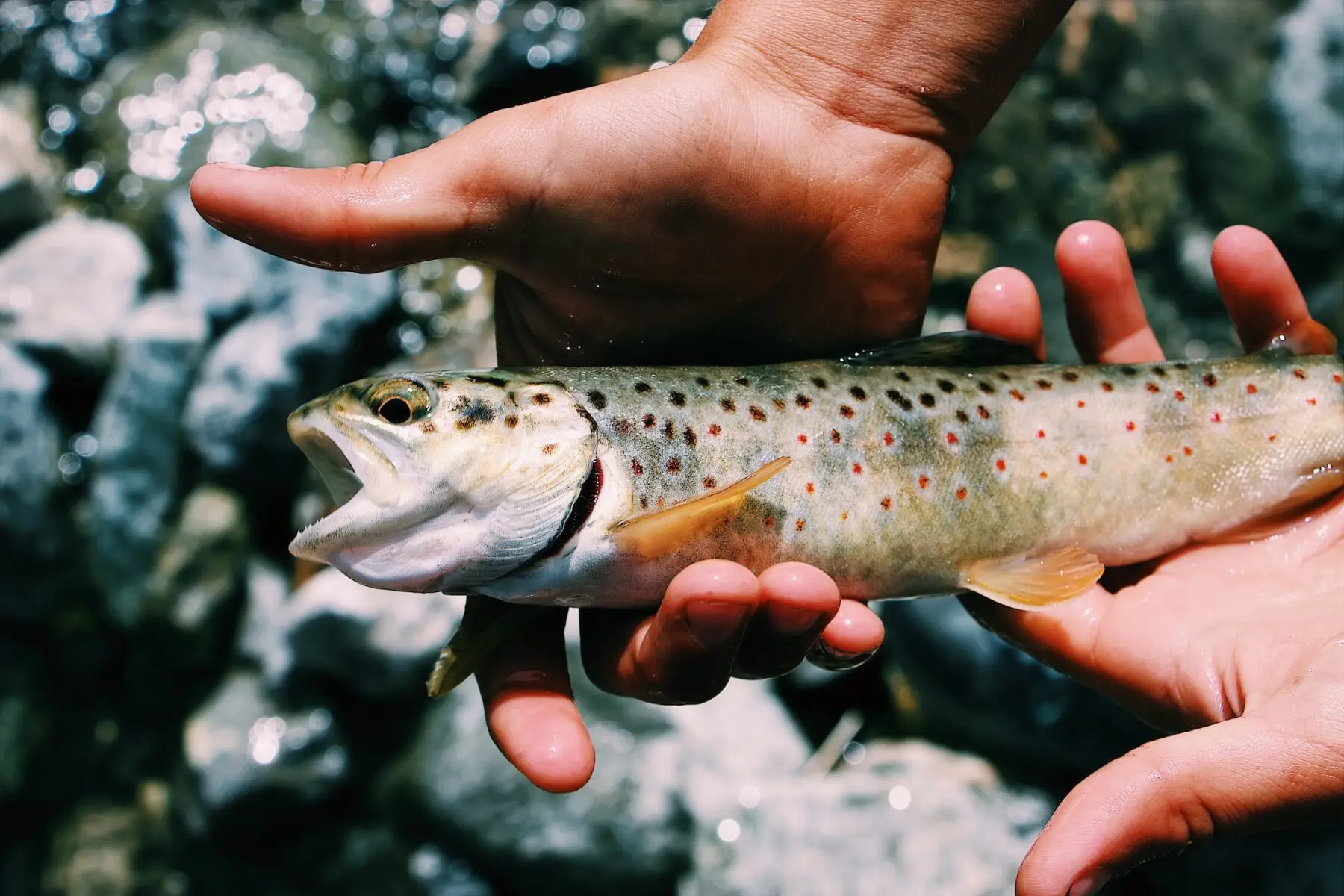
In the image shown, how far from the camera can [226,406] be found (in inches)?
235

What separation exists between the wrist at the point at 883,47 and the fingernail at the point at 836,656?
1718 millimetres

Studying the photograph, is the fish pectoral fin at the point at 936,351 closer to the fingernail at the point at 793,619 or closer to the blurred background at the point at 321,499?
the fingernail at the point at 793,619

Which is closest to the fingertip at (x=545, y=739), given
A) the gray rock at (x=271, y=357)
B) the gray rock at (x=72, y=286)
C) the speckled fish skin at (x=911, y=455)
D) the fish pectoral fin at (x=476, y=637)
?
the fish pectoral fin at (x=476, y=637)

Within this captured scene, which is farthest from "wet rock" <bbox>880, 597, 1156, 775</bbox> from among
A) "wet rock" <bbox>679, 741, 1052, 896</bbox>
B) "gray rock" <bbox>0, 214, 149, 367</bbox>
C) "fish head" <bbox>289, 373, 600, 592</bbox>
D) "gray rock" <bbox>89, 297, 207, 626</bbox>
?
"gray rock" <bbox>0, 214, 149, 367</bbox>

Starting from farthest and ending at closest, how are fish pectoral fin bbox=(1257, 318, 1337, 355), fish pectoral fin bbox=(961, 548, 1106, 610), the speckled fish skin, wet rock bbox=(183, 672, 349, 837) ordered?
1. wet rock bbox=(183, 672, 349, 837)
2. fish pectoral fin bbox=(1257, 318, 1337, 355)
3. fish pectoral fin bbox=(961, 548, 1106, 610)
4. the speckled fish skin

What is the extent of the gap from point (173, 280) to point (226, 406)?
136 cm

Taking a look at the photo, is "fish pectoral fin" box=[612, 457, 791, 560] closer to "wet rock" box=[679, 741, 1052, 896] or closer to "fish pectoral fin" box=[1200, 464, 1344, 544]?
"fish pectoral fin" box=[1200, 464, 1344, 544]

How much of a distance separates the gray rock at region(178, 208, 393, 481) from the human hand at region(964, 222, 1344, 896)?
4223 mm

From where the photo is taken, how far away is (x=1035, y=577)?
294cm

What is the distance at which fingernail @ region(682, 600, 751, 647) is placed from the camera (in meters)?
2.38

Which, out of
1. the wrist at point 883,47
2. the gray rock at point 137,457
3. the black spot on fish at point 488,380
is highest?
the wrist at point 883,47

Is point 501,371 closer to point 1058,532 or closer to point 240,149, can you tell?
point 1058,532

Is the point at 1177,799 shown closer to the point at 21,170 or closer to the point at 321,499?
the point at 321,499

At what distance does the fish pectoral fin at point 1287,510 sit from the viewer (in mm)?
3176
